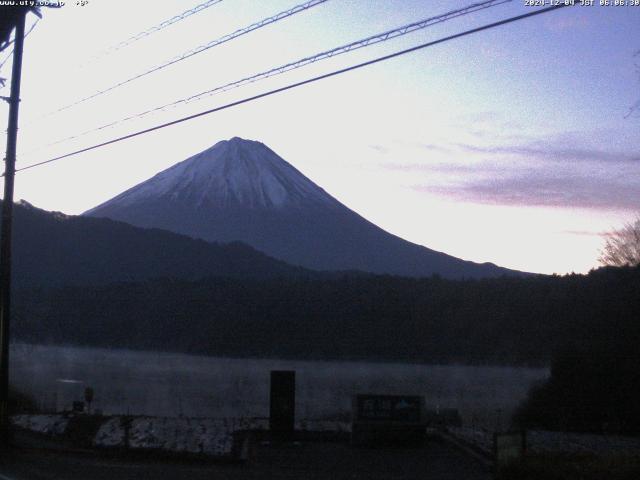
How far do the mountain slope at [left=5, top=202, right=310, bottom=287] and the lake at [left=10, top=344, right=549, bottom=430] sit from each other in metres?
14.3

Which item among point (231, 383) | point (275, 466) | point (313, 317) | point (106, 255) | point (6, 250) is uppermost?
point (106, 255)

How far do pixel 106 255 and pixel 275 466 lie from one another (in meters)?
85.0

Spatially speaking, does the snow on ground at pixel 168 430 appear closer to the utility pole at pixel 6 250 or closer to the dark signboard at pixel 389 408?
the utility pole at pixel 6 250

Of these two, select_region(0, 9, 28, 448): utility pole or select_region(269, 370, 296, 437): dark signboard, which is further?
select_region(269, 370, 296, 437): dark signboard

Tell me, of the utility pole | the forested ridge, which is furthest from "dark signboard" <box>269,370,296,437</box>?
the forested ridge

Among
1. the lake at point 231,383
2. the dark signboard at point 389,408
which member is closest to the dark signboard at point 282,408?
the dark signboard at point 389,408

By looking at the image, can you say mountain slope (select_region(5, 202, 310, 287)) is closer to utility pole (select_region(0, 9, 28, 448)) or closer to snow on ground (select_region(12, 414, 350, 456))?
snow on ground (select_region(12, 414, 350, 456))

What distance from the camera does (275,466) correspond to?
2064cm

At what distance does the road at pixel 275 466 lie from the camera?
18266mm

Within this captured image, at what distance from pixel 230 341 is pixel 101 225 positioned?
29.8 meters

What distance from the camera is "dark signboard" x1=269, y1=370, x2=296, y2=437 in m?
25.7

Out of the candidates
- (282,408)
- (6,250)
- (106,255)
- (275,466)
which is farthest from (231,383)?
(106,255)

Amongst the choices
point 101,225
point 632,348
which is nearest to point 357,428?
point 632,348

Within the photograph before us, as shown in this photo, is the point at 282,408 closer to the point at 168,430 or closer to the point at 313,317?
the point at 168,430
